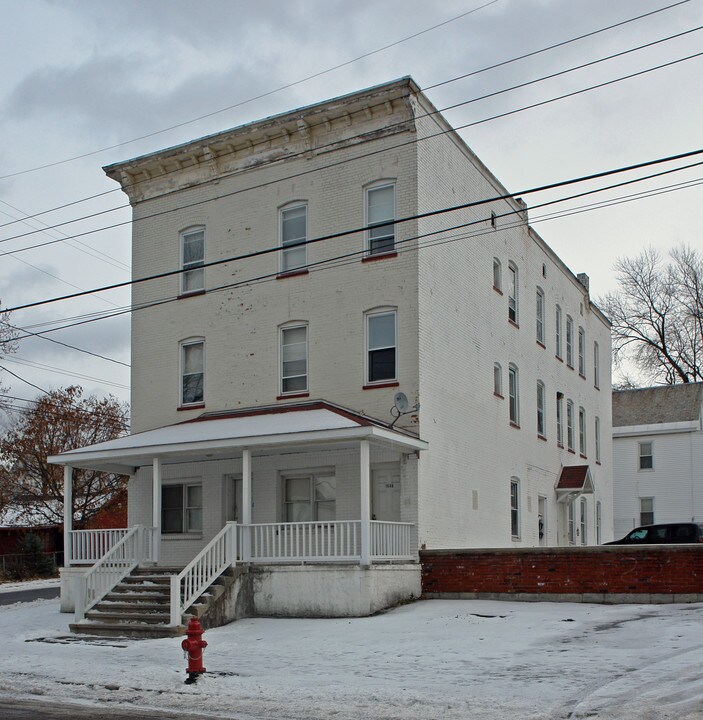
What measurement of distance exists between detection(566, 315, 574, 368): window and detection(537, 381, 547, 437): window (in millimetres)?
3504

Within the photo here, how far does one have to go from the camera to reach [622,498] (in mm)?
45531

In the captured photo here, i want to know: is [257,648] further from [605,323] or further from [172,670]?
[605,323]

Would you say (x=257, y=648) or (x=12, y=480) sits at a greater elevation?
(x=12, y=480)

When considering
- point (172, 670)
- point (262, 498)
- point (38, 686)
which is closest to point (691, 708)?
point (172, 670)

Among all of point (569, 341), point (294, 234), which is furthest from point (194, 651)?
point (569, 341)

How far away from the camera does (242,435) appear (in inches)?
787

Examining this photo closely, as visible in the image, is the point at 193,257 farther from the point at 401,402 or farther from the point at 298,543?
the point at 298,543

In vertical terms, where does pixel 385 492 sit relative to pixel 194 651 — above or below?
above

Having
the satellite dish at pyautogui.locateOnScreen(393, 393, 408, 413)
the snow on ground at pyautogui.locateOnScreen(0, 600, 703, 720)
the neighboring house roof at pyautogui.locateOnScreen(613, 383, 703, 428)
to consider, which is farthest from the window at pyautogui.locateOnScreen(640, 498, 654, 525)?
the snow on ground at pyautogui.locateOnScreen(0, 600, 703, 720)

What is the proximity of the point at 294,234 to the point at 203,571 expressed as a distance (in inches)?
353

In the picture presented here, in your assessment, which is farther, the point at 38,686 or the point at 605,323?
the point at 605,323

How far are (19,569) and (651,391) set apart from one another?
99.4 ft

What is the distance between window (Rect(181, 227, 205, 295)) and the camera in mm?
25156

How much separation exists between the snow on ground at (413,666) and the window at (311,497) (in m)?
3.68
